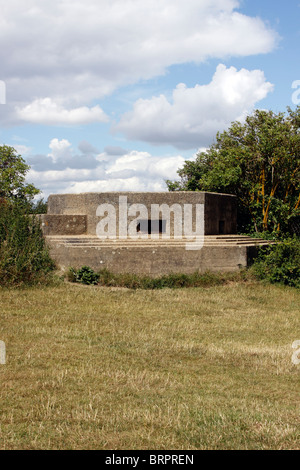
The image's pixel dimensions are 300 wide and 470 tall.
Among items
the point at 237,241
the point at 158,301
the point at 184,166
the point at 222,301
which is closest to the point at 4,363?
the point at 158,301

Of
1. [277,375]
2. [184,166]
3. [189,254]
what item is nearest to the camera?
[277,375]

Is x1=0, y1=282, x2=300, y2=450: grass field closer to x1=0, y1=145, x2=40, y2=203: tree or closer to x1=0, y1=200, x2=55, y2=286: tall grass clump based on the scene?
x1=0, y1=200, x2=55, y2=286: tall grass clump

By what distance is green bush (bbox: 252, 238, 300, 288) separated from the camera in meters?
13.3

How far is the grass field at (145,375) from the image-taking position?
13.0 feet

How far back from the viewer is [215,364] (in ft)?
20.3

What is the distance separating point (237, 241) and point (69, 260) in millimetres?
4871

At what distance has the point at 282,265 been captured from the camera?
44.1ft

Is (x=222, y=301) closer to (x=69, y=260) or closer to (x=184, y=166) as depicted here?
(x=69, y=260)

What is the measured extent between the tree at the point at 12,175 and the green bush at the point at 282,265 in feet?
60.4

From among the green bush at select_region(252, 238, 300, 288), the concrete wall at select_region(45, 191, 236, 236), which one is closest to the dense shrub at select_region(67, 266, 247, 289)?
the green bush at select_region(252, 238, 300, 288)

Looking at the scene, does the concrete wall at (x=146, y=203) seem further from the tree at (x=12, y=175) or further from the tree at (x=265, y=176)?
the tree at (x=12, y=175)

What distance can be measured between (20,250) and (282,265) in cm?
677

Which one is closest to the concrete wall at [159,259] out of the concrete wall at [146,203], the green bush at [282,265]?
the green bush at [282,265]

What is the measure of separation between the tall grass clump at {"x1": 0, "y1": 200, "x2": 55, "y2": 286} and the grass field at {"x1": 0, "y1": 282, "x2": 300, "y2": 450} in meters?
1.08
